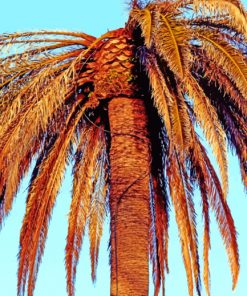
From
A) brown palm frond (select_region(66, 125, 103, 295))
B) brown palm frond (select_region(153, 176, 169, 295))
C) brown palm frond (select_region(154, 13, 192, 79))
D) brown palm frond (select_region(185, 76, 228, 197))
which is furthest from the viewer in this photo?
brown palm frond (select_region(153, 176, 169, 295))

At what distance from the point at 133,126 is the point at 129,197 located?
4.90ft

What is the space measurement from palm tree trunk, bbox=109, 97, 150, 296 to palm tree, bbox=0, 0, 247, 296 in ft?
0.07

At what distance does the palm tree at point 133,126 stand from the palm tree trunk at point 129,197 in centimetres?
2

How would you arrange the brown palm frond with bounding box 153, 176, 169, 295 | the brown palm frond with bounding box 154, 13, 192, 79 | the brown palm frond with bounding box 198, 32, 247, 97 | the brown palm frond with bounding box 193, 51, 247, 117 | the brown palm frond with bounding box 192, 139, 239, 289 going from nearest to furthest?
the brown palm frond with bounding box 154, 13, 192, 79 → the brown palm frond with bounding box 198, 32, 247, 97 → the brown palm frond with bounding box 193, 51, 247, 117 → the brown palm frond with bounding box 192, 139, 239, 289 → the brown palm frond with bounding box 153, 176, 169, 295

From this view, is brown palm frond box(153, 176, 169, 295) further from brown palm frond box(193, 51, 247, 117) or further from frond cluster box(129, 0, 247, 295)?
brown palm frond box(193, 51, 247, 117)

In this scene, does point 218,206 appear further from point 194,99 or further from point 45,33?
point 45,33

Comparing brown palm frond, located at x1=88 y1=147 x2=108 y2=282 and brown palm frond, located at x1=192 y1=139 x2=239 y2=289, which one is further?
brown palm frond, located at x1=88 y1=147 x2=108 y2=282

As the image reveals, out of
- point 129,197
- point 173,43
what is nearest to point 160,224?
point 129,197

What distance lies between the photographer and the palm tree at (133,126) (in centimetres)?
1459

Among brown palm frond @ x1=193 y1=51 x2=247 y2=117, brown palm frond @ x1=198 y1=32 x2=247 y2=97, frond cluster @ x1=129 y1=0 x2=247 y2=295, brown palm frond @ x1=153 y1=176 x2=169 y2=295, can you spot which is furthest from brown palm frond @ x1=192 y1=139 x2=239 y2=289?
brown palm frond @ x1=198 y1=32 x2=247 y2=97

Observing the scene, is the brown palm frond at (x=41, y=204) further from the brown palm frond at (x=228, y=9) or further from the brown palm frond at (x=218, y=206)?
the brown palm frond at (x=228, y=9)

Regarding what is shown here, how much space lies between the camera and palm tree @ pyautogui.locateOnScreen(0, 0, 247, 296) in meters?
14.6

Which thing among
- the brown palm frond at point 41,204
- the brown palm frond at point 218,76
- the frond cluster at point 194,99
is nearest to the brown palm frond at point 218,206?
the frond cluster at point 194,99

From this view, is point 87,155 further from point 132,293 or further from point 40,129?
point 132,293
